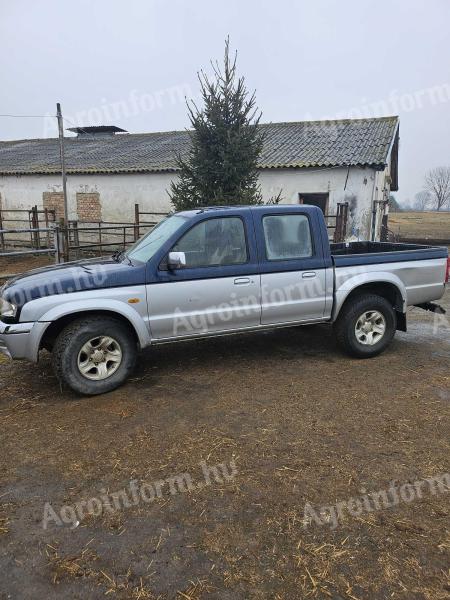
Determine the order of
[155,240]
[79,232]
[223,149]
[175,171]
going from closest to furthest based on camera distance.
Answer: [155,240], [223,149], [175,171], [79,232]

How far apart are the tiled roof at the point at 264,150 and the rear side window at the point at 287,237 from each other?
809cm

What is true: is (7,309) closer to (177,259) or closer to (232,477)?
(177,259)

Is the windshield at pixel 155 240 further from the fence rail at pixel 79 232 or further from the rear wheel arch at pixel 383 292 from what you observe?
the fence rail at pixel 79 232

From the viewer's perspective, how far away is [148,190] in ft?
54.4

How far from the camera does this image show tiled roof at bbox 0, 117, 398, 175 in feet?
47.7

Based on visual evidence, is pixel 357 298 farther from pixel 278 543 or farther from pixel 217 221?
pixel 278 543

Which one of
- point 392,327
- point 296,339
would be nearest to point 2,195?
point 296,339

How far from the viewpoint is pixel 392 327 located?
5.36 meters

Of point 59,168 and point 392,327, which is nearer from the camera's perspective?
point 392,327

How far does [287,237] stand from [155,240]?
1.48 meters

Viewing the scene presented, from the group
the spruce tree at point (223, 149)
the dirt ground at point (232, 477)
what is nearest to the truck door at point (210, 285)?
the dirt ground at point (232, 477)

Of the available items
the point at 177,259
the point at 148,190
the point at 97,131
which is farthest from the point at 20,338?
the point at 97,131

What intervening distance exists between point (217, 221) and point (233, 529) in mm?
3073

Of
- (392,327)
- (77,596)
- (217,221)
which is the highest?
(217,221)
